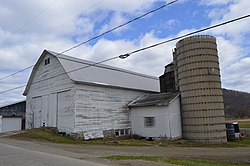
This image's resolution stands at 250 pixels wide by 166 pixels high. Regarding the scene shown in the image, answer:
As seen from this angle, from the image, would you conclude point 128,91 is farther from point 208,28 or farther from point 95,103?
point 208,28

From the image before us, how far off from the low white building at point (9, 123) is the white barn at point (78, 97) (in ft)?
22.2

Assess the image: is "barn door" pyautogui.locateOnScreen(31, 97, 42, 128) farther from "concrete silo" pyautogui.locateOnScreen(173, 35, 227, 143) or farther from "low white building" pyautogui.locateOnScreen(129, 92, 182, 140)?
"concrete silo" pyautogui.locateOnScreen(173, 35, 227, 143)

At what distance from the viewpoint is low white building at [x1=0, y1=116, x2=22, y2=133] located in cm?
3444

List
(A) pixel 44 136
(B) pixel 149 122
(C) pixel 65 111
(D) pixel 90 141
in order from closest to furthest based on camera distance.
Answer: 1. (A) pixel 44 136
2. (D) pixel 90 141
3. (C) pixel 65 111
4. (B) pixel 149 122

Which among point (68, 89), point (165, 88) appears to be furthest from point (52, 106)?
point (165, 88)

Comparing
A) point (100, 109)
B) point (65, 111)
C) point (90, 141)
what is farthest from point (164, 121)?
point (65, 111)

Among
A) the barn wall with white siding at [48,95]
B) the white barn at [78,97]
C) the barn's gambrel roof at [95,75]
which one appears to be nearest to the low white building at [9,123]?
the white barn at [78,97]

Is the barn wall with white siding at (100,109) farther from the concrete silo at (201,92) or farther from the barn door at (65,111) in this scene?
the concrete silo at (201,92)

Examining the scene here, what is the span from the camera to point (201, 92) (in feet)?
76.5

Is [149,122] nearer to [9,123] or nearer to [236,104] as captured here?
[9,123]

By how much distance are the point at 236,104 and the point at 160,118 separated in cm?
9365

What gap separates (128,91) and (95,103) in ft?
17.7

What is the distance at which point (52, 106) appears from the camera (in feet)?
85.1

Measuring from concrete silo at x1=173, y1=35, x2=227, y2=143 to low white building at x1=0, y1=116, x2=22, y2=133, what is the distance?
2364 cm
